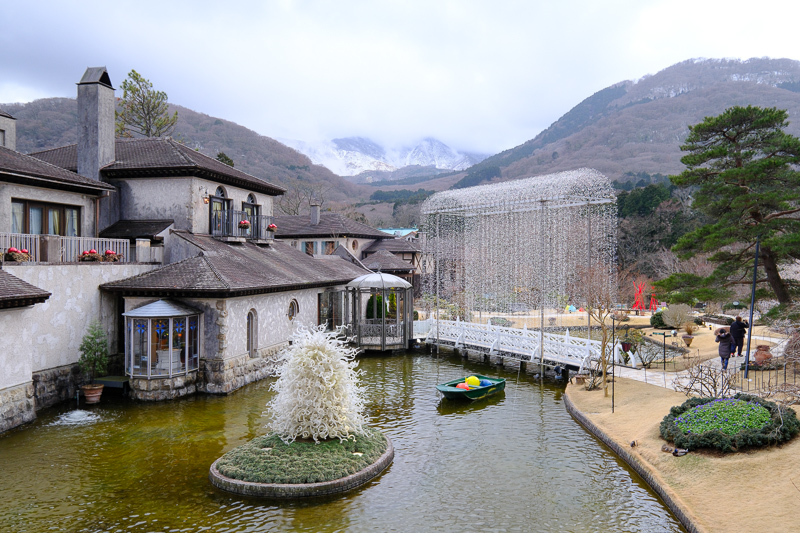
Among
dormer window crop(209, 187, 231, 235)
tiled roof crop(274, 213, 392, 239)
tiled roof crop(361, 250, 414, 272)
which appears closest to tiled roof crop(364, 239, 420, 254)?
tiled roof crop(274, 213, 392, 239)

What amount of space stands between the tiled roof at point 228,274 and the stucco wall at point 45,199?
322cm

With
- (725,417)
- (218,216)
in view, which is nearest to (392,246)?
(218,216)

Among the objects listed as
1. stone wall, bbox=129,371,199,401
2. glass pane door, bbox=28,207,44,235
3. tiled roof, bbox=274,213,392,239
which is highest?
tiled roof, bbox=274,213,392,239

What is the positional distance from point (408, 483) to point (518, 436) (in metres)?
4.56

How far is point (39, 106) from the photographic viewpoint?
82625mm

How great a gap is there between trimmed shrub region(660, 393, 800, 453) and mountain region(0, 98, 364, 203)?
68.8m

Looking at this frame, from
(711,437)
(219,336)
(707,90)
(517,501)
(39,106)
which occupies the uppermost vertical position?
(707,90)

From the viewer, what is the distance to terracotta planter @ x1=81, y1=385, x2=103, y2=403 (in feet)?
55.7

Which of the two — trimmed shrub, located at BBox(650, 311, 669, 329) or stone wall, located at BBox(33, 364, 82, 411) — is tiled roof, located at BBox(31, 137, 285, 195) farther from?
trimmed shrub, located at BBox(650, 311, 669, 329)

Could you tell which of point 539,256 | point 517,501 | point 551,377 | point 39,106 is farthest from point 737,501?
point 39,106

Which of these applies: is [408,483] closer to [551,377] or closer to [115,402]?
[115,402]

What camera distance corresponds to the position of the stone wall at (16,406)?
14.1m

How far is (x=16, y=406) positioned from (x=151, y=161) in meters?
12.6

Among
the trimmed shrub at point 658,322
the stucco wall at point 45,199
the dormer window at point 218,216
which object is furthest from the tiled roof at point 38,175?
the trimmed shrub at point 658,322
